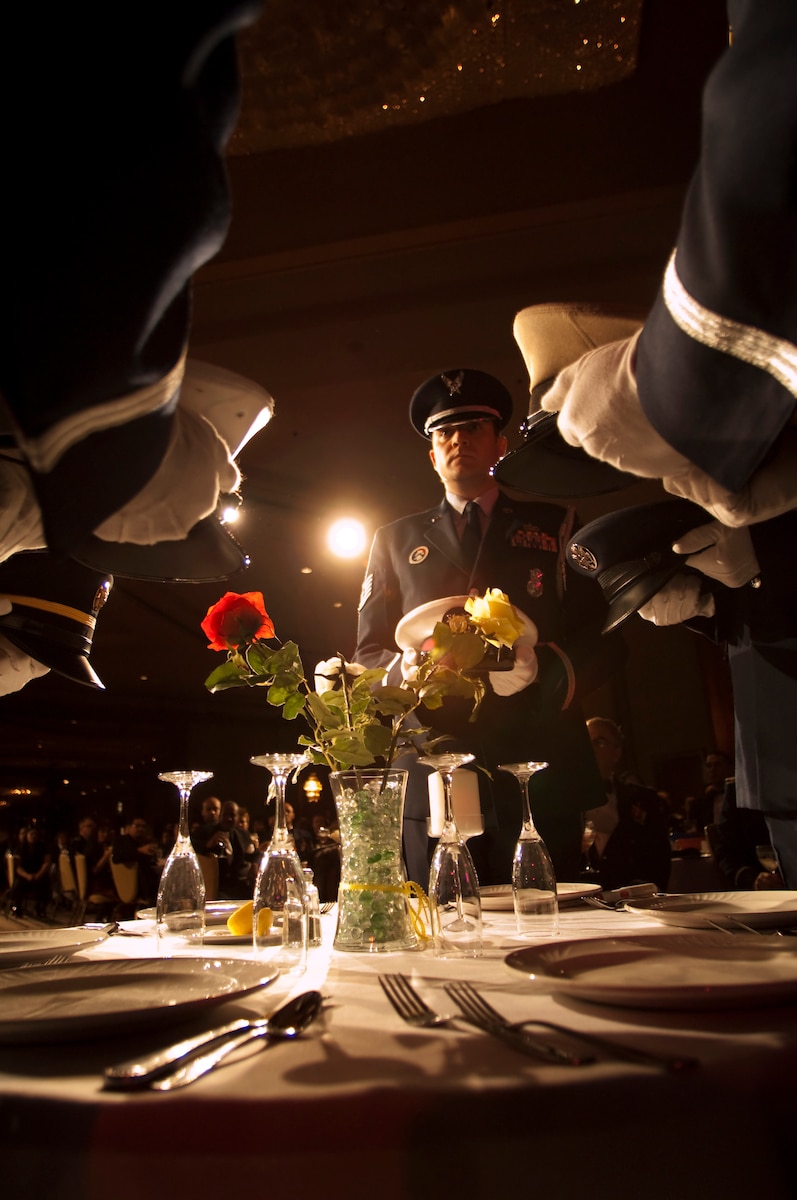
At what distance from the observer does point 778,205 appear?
1.75 ft

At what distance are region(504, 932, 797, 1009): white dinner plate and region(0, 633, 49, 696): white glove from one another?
111 cm

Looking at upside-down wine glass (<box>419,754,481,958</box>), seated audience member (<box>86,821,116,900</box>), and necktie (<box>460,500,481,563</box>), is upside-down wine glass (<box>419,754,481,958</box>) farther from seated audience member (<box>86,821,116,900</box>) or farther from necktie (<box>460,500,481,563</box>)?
seated audience member (<box>86,821,116,900</box>)

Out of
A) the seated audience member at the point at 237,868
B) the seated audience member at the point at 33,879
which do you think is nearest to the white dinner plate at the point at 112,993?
the seated audience member at the point at 237,868

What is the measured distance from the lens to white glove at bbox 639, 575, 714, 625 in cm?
150

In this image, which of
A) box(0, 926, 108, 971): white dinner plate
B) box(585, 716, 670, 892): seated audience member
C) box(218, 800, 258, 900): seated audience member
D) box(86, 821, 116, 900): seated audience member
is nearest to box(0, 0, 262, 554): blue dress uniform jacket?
box(0, 926, 108, 971): white dinner plate

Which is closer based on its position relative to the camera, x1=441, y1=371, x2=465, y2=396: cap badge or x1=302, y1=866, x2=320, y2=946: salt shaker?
x1=302, y1=866, x2=320, y2=946: salt shaker

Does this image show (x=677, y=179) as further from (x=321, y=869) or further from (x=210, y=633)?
(x=321, y=869)

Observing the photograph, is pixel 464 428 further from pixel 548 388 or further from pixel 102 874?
pixel 102 874

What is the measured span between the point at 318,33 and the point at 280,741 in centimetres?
1186

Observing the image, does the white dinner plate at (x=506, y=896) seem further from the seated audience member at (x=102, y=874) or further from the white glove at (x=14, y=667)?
the seated audience member at (x=102, y=874)

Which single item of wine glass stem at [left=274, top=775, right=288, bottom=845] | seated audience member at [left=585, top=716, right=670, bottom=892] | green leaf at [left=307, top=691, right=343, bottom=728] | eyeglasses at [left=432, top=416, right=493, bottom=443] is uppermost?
eyeglasses at [left=432, top=416, right=493, bottom=443]

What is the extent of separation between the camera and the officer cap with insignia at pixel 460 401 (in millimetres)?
2086

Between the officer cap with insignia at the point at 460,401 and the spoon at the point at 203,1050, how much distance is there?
1.73m

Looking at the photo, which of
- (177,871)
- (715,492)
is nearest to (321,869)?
(177,871)
